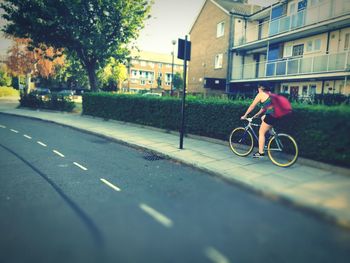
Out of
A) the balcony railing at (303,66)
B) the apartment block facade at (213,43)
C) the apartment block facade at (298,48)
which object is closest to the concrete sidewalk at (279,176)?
the apartment block facade at (298,48)

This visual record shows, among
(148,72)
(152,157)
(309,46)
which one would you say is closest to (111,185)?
(152,157)

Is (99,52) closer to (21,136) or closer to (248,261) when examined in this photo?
(21,136)

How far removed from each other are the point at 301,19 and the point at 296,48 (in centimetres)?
280

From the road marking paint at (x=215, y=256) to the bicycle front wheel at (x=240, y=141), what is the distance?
4.69 metres

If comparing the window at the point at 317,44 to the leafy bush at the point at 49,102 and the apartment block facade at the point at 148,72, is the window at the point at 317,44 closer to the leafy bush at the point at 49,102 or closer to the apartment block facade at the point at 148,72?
the leafy bush at the point at 49,102

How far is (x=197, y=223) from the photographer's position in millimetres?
3480

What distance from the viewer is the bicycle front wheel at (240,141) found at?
7.38m

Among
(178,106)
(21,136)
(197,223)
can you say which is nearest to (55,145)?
(21,136)

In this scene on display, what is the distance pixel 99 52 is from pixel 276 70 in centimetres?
1418

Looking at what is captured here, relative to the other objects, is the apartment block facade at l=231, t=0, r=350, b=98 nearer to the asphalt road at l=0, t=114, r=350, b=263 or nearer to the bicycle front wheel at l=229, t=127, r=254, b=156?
the bicycle front wheel at l=229, t=127, r=254, b=156

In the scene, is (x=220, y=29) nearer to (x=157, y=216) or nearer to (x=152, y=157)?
(x=152, y=157)

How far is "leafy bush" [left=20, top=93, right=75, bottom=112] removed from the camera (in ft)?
69.2

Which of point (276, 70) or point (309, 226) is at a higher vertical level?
point (276, 70)

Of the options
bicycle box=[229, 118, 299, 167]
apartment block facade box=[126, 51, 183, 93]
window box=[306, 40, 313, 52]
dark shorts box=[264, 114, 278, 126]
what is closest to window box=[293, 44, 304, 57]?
window box=[306, 40, 313, 52]
